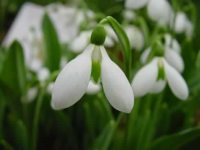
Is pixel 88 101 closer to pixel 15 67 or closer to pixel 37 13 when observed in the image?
pixel 15 67

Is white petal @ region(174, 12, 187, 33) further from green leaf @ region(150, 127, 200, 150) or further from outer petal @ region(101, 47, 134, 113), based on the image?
outer petal @ region(101, 47, 134, 113)

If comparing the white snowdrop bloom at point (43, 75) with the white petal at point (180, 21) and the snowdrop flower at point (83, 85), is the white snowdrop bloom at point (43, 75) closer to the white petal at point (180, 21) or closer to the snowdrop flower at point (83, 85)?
the white petal at point (180, 21)

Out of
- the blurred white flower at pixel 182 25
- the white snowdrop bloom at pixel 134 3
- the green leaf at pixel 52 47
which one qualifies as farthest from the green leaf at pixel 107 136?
the blurred white flower at pixel 182 25

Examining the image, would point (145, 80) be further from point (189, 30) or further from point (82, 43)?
point (189, 30)

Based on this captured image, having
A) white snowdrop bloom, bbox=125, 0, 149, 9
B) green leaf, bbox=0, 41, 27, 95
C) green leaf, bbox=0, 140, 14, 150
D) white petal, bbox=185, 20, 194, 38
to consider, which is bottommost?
white petal, bbox=185, 20, 194, 38

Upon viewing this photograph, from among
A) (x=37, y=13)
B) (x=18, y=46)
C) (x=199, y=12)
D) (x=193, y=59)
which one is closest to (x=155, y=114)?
(x=193, y=59)

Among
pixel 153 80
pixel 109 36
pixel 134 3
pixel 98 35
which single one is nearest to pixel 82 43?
pixel 109 36

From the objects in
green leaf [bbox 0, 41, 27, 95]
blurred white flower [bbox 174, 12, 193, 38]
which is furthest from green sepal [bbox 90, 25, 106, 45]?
blurred white flower [bbox 174, 12, 193, 38]

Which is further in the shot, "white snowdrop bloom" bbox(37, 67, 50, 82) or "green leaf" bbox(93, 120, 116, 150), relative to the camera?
"white snowdrop bloom" bbox(37, 67, 50, 82)

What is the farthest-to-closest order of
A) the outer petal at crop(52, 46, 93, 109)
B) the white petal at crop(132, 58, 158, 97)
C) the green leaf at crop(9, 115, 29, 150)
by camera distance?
the green leaf at crop(9, 115, 29, 150)
the white petal at crop(132, 58, 158, 97)
the outer petal at crop(52, 46, 93, 109)
